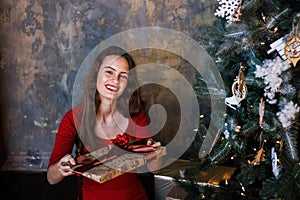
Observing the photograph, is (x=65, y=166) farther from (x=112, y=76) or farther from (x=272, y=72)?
(x=272, y=72)

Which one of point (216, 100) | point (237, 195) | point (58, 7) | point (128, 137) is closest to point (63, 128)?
point (128, 137)

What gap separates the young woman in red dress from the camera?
162cm

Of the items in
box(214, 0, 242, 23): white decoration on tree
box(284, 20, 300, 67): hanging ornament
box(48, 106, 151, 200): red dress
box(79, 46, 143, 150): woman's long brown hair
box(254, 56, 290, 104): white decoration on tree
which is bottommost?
box(48, 106, 151, 200): red dress

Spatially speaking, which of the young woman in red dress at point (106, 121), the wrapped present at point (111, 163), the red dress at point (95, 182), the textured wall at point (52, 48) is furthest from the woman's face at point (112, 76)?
the textured wall at point (52, 48)

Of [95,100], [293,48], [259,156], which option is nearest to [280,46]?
[293,48]

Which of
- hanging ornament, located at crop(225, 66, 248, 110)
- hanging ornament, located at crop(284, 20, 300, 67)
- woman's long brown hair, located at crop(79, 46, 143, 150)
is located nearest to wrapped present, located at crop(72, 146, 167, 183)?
woman's long brown hair, located at crop(79, 46, 143, 150)

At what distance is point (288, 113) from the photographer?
116 cm

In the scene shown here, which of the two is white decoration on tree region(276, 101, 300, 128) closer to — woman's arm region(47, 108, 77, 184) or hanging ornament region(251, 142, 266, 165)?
hanging ornament region(251, 142, 266, 165)

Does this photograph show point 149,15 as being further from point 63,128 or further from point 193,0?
point 63,128

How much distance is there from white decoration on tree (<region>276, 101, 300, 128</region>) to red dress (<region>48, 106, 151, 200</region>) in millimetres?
747

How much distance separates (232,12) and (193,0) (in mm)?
1170

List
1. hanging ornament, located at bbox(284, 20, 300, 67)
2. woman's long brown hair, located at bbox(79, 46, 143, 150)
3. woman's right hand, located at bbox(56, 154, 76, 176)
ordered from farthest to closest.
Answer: woman's long brown hair, located at bbox(79, 46, 143, 150)
woman's right hand, located at bbox(56, 154, 76, 176)
hanging ornament, located at bbox(284, 20, 300, 67)

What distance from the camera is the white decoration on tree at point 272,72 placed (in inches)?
45.3

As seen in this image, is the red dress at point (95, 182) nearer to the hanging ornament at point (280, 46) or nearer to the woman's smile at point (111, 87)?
the woman's smile at point (111, 87)
